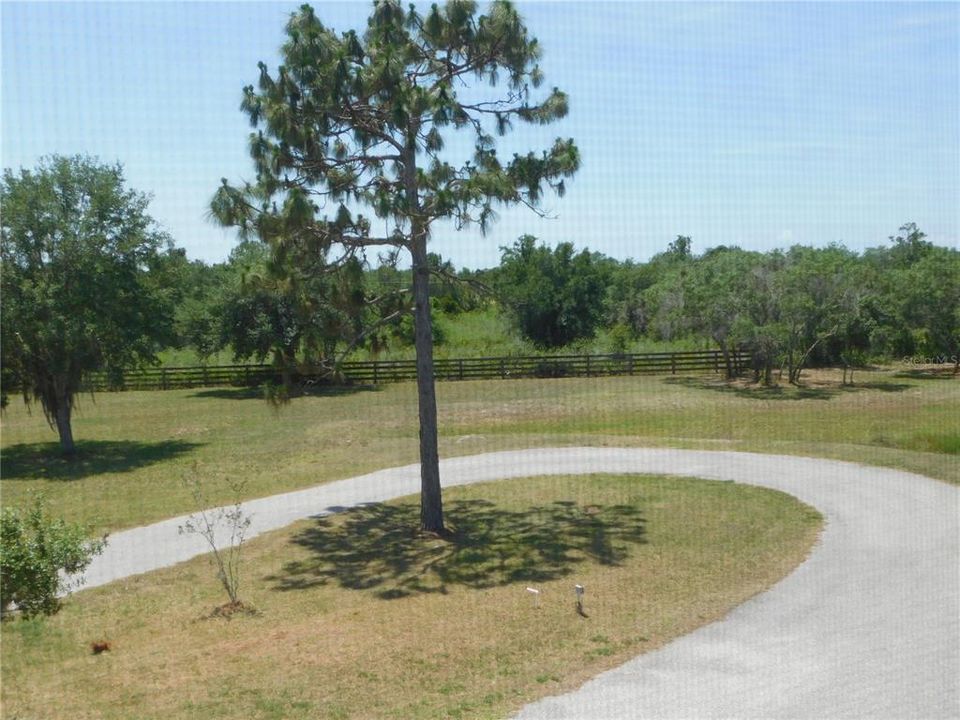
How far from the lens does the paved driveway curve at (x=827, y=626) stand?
682 centimetres

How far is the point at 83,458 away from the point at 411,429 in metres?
8.24

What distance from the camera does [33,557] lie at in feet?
20.1

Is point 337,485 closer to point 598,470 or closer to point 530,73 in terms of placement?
point 598,470

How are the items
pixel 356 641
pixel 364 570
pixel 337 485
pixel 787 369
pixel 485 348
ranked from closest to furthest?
1. pixel 356 641
2. pixel 364 570
3. pixel 337 485
4. pixel 787 369
5. pixel 485 348

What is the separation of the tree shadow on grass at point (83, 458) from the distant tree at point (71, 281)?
792 millimetres

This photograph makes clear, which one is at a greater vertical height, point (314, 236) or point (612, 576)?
point (314, 236)

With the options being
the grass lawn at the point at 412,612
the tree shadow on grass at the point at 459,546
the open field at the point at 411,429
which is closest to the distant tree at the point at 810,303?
the open field at the point at 411,429

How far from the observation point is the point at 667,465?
1769cm

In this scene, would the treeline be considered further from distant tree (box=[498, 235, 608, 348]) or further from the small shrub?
the small shrub

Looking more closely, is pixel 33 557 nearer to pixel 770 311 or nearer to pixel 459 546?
pixel 459 546

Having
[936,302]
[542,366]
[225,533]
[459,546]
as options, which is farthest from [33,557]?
[936,302]

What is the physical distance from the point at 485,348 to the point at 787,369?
13.3m

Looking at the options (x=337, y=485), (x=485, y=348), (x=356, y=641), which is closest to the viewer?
(x=356, y=641)

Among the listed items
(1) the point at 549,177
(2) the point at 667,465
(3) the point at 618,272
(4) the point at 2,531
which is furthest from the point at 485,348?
(4) the point at 2,531
